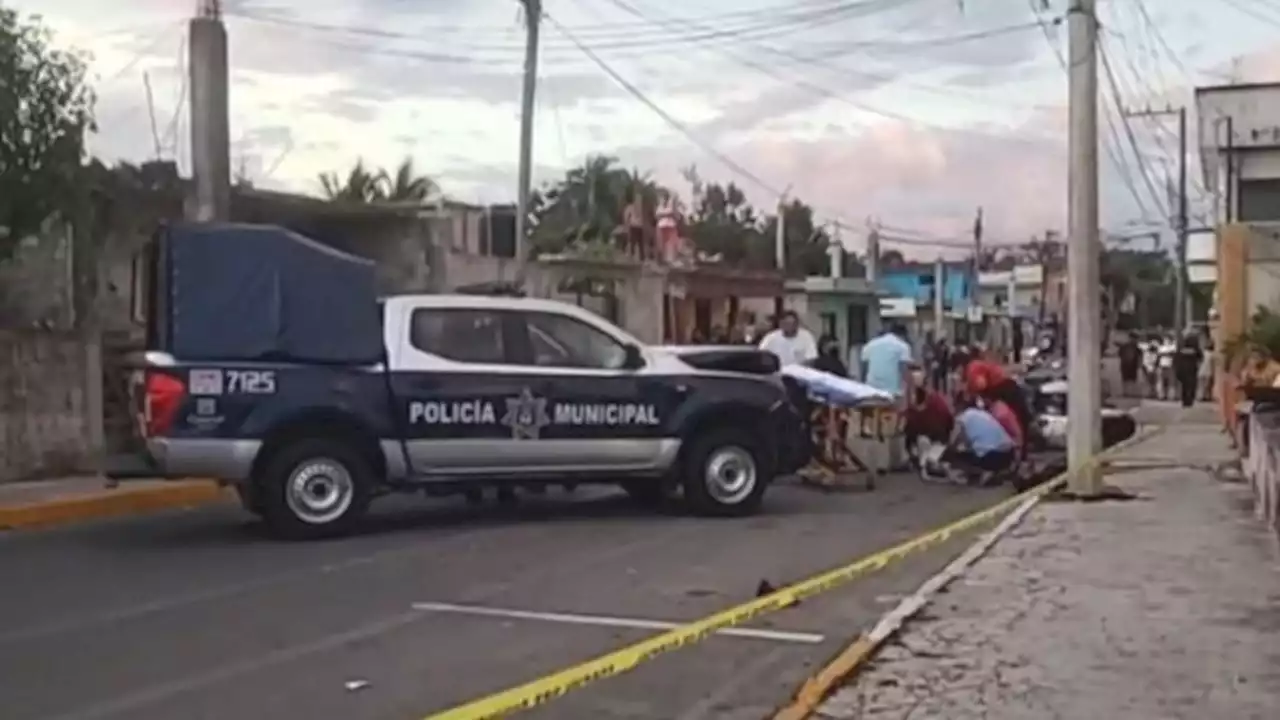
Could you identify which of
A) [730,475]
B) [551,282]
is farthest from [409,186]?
[730,475]

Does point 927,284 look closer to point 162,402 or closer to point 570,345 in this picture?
point 570,345

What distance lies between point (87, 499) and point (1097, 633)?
9.69m

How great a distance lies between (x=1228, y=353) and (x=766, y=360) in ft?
14.7

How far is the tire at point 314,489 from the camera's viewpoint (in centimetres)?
1345

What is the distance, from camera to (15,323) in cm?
2188

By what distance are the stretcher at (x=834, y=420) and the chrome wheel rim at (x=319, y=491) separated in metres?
5.64

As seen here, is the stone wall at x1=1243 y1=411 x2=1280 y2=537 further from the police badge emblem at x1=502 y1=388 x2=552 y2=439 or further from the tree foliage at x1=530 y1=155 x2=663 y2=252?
the tree foliage at x1=530 y1=155 x2=663 y2=252

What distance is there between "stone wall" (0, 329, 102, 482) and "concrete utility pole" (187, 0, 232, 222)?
192 centimetres

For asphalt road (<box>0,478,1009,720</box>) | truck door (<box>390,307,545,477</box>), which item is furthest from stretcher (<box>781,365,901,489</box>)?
truck door (<box>390,307,545,477</box>)

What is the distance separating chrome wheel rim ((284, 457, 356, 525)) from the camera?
13.5 m

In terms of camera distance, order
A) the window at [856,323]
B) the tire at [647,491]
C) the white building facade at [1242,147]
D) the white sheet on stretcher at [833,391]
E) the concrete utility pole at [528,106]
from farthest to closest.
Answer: the window at [856,323] → the white building facade at [1242,147] → the concrete utility pole at [528,106] → the white sheet on stretcher at [833,391] → the tire at [647,491]

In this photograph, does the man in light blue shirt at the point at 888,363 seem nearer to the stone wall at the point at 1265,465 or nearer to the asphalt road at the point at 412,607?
the asphalt road at the point at 412,607

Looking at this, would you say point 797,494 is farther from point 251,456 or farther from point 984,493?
point 251,456

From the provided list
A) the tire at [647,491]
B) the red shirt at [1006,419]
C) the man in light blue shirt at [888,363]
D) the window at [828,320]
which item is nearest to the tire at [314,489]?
the tire at [647,491]
